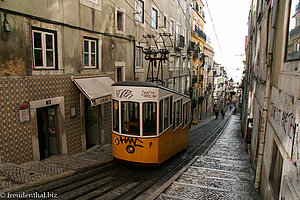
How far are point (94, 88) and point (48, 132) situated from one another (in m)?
2.44

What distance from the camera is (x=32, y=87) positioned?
7.56 metres

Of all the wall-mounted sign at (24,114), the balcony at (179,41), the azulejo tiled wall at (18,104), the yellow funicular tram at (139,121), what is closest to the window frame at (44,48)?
the azulejo tiled wall at (18,104)

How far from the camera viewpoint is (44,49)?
8062 millimetres

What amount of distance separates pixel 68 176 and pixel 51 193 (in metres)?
1.22

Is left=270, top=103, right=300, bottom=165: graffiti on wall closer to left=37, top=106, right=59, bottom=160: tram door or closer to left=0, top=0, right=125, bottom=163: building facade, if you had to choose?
left=0, top=0, right=125, bottom=163: building facade

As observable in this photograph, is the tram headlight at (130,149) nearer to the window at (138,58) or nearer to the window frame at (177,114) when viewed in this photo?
the window frame at (177,114)

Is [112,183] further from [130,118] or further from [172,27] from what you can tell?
[172,27]

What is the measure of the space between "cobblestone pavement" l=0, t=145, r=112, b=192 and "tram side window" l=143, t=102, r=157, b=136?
7.38ft

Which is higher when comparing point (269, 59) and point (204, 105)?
point (269, 59)

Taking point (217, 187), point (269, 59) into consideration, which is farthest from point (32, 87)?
point (269, 59)

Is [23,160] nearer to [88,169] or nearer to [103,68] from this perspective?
[88,169]

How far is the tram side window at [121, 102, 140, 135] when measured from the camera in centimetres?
737

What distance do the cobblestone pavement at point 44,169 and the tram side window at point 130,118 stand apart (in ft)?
5.87

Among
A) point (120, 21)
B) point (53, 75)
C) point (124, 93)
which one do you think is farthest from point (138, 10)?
point (124, 93)
